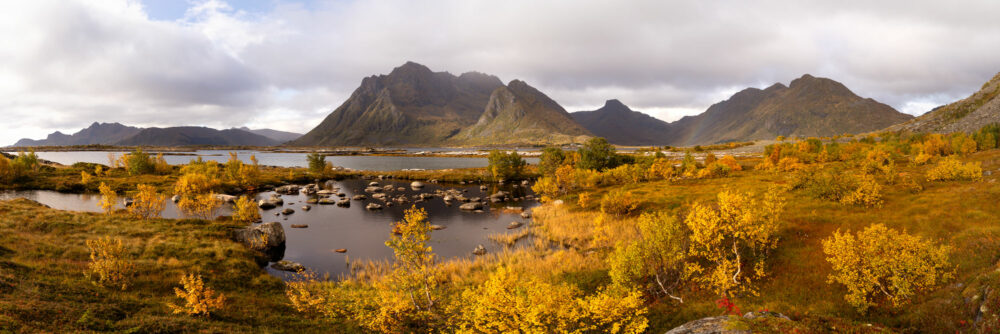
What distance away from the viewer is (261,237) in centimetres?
4256

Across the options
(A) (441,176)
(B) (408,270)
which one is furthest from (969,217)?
(A) (441,176)

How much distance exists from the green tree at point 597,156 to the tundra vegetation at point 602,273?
41.9 meters

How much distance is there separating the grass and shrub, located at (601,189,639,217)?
40819 mm

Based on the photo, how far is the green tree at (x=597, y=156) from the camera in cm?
9262

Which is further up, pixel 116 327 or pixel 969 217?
pixel 969 217

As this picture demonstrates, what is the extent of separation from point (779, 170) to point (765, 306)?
70.2 meters

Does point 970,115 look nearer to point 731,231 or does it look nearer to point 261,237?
point 731,231

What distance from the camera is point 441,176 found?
118 metres

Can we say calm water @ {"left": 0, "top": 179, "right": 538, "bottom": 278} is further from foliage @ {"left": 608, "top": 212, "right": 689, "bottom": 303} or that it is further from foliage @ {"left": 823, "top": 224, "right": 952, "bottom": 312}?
foliage @ {"left": 823, "top": 224, "right": 952, "bottom": 312}

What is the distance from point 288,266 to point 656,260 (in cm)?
3826

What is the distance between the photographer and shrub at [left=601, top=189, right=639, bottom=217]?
5184 cm

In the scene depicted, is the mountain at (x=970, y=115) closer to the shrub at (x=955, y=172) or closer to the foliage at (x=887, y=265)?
the shrub at (x=955, y=172)

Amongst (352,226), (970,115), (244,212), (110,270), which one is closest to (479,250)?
(352,226)

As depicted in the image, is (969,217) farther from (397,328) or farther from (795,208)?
(397,328)
